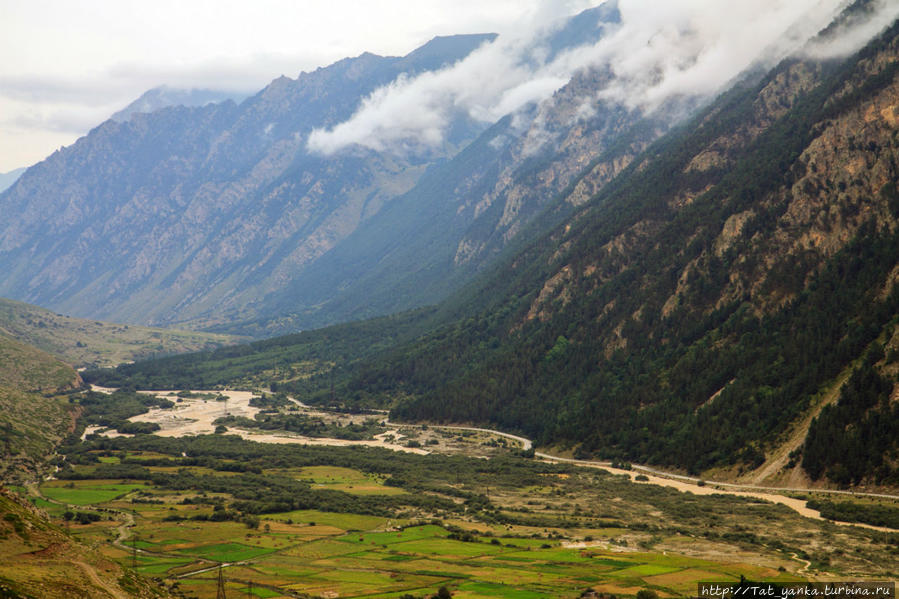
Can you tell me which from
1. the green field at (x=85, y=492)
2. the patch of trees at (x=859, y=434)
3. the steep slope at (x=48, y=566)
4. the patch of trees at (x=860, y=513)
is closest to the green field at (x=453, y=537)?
the green field at (x=85, y=492)

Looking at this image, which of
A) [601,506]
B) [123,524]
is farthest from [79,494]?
[601,506]

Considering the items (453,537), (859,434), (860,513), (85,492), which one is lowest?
(453,537)

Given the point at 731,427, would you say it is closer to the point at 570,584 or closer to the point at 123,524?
the point at 570,584

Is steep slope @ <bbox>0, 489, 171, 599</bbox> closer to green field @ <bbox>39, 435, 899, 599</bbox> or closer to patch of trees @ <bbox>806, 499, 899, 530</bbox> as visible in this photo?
green field @ <bbox>39, 435, 899, 599</bbox>

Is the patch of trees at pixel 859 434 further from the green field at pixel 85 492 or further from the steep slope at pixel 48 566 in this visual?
the green field at pixel 85 492

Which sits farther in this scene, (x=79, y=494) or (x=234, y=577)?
(x=79, y=494)

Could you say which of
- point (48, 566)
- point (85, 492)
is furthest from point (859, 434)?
point (85, 492)

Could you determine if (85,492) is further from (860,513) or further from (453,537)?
(860,513)

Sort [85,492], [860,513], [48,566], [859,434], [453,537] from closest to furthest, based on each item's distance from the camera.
→ 1. [48,566]
2. [453,537]
3. [860,513]
4. [859,434]
5. [85,492]

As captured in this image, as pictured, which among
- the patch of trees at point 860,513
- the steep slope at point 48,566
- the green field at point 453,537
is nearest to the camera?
the steep slope at point 48,566

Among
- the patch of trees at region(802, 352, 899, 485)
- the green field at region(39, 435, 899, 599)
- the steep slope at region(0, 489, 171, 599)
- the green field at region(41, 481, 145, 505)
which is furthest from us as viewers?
the green field at region(41, 481, 145, 505)

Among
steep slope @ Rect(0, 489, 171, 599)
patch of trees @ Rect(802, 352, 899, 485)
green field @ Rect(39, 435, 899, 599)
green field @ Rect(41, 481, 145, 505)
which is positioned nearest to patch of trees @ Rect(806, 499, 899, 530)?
green field @ Rect(39, 435, 899, 599)
